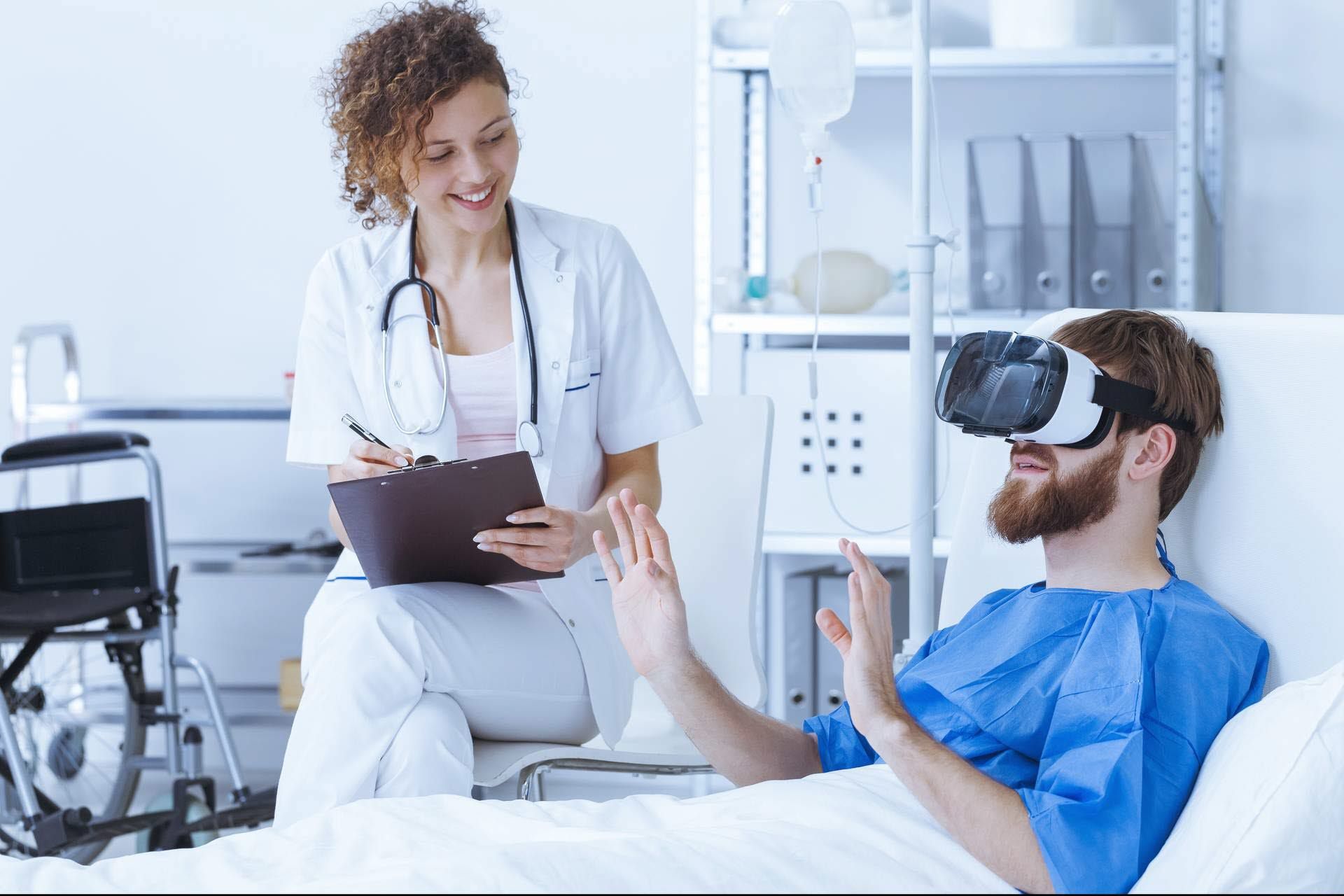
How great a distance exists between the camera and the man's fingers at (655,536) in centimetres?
129

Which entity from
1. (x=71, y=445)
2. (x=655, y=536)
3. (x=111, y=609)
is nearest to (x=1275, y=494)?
(x=655, y=536)

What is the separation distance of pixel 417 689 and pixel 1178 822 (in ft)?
2.51

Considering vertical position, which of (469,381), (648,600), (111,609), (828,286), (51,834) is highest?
(828,286)

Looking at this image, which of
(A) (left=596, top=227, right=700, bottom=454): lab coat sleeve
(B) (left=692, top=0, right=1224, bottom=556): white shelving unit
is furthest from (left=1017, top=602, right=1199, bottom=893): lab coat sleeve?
(B) (left=692, top=0, right=1224, bottom=556): white shelving unit

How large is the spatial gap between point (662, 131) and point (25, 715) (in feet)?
5.89

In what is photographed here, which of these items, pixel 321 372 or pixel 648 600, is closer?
pixel 648 600

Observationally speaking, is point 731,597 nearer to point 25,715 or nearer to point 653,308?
point 653,308

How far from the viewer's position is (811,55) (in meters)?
1.64

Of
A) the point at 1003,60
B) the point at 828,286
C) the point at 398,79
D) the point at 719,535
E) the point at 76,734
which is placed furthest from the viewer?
the point at 76,734

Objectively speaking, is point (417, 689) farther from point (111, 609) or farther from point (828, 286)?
point (828, 286)

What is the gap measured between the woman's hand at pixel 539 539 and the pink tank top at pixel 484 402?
0.16m

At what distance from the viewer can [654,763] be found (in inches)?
63.7

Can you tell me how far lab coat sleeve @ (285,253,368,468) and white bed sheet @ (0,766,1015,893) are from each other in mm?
600

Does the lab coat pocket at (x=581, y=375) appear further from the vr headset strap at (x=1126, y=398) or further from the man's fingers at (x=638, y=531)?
the vr headset strap at (x=1126, y=398)
